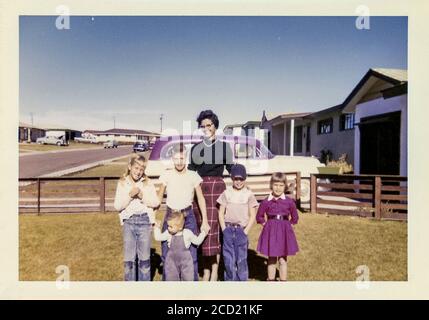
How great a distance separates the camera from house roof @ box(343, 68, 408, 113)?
5.82m

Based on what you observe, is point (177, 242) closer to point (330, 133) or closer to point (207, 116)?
point (207, 116)

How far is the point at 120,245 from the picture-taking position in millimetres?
4348

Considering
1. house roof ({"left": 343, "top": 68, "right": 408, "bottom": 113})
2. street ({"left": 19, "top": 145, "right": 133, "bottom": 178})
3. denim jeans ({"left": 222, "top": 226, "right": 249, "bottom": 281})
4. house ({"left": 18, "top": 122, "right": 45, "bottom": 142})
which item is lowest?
denim jeans ({"left": 222, "top": 226, "right": 249, "bottom": 281})

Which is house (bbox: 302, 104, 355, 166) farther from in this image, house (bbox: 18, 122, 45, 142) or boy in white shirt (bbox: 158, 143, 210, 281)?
house (bbox: 18, 122, 45, 142)

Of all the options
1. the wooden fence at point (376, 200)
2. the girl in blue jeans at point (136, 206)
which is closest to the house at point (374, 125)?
the wooden fence at point (376, 200)

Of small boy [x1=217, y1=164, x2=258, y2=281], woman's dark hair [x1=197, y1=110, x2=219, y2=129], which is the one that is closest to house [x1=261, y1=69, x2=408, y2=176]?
woman's dark hair [x1=197, y1=110, x2=219, y2=129]

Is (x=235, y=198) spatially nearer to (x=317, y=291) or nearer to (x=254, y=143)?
(x=317, y=291)

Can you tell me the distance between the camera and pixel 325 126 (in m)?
13.4

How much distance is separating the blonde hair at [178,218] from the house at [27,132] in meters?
1.95

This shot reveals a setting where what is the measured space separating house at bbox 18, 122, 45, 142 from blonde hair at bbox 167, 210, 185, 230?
195 cm

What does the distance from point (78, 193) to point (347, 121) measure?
9857 mm

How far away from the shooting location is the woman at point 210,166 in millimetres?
2998
